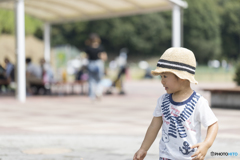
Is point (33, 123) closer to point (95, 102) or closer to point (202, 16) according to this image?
point (95, 102)

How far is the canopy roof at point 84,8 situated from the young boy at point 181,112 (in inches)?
495

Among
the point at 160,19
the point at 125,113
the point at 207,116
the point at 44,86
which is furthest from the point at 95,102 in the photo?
the point at 160,19

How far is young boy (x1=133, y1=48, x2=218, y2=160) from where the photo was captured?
8.50ft

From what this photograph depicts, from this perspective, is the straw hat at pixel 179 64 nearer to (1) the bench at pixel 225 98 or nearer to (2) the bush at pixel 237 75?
(1) the bench at pixel 225 98

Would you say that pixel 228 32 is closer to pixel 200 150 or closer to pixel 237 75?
pixel 237 75

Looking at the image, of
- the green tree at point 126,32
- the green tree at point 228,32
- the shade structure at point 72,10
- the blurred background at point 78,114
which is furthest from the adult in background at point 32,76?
the green tree at point 228,32

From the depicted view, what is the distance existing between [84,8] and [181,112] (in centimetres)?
1544

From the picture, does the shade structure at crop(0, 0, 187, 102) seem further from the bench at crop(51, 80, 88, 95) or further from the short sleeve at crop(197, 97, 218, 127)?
the short sleeve at crop(197, 97, 218, 127)

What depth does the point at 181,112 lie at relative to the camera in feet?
8.57

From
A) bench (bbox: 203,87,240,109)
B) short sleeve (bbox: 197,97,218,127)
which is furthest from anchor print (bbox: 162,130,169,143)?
bench (bbox: 203,87,240,109)

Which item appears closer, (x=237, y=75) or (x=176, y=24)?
(x=237, y=75)

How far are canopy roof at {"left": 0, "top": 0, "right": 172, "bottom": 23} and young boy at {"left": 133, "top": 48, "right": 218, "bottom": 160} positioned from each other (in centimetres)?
1257

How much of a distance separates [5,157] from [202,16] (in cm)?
8048

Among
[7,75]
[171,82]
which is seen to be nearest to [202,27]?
[7,75]
